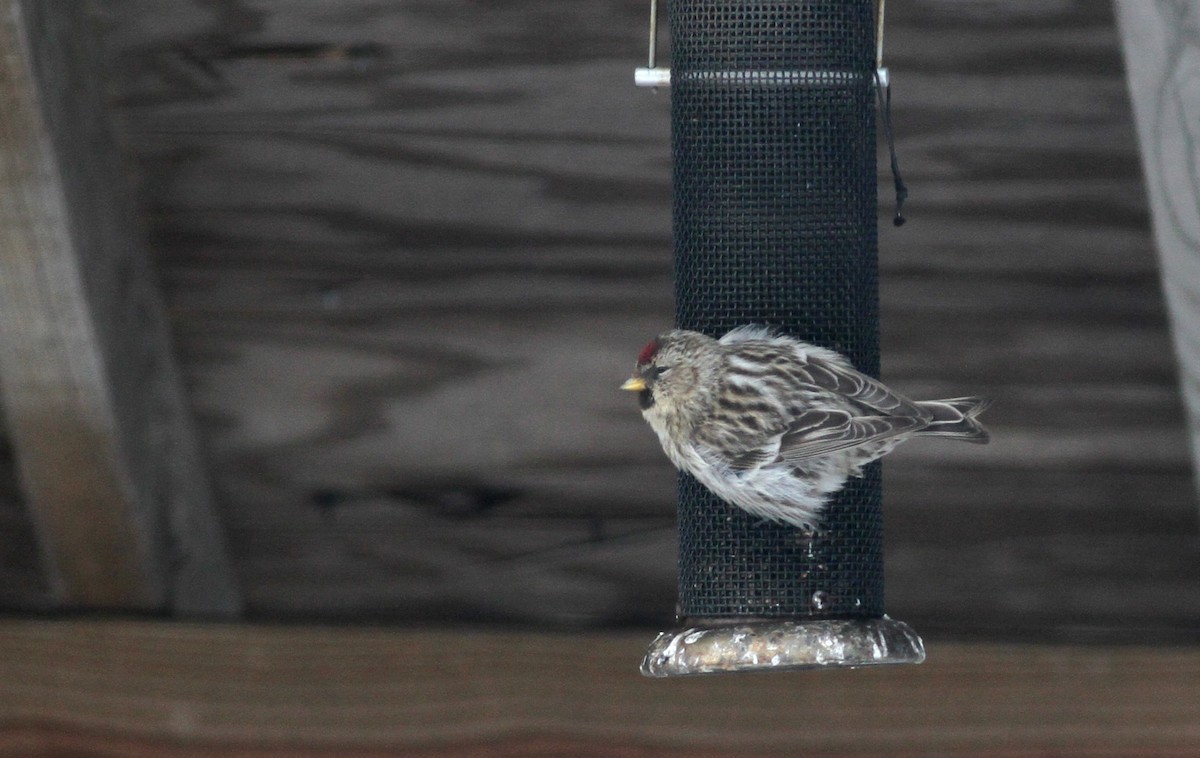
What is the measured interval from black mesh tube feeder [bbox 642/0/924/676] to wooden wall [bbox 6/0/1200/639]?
51cm

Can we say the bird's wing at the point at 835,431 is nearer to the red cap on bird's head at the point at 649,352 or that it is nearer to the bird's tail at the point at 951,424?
the bird's tail at the point at 951,424

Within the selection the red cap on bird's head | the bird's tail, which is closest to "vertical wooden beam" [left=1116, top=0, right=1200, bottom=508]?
the bird's tail

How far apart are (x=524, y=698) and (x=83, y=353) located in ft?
4.20

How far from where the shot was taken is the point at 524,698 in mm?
3752

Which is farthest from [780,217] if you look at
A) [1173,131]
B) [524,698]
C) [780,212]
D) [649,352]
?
[524,698]

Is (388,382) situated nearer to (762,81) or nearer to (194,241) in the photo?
(194,241)

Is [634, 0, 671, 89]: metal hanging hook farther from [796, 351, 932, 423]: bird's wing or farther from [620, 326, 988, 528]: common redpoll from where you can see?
[796, 351, 932, 423]: bird's wing

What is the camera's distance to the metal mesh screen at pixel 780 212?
9.98ft

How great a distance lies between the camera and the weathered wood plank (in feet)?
11.9

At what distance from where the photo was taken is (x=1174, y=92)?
262cm

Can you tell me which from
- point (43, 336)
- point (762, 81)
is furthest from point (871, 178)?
point (43, 336)

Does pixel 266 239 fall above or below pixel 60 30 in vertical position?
below

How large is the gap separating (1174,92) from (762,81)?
2.57ft

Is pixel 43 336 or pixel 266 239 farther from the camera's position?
pixel 266 239
